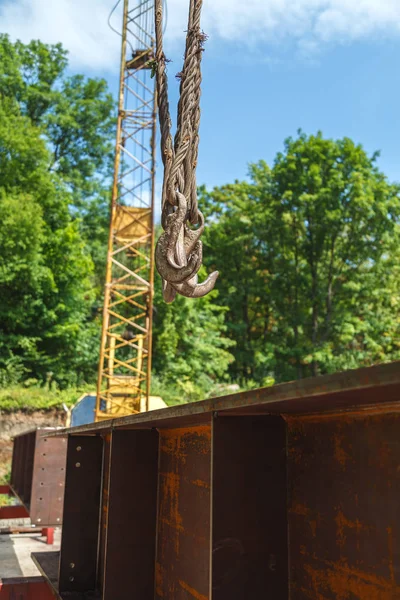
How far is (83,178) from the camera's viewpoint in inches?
1321

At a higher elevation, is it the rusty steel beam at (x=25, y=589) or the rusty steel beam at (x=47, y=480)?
the rusty steel beam at (x=47, y=480)

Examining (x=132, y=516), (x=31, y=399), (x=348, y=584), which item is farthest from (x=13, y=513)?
(x=31, y=399)

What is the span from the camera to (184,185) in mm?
3072

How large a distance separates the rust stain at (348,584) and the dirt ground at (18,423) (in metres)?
17.7

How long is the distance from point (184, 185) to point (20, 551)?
7997mm

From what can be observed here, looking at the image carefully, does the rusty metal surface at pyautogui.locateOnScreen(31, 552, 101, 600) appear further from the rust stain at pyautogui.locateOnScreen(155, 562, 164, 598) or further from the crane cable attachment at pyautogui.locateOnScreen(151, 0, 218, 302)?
the crane cable attachment at pyautogui.locateOnScreen(151, 0, 218, 302)

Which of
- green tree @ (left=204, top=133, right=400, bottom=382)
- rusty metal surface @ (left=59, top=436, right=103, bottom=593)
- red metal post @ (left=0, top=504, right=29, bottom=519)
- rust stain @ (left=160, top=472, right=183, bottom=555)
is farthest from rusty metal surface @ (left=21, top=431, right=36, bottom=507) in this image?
green tree @ (left=204, top=133, right=400, bottom=382)

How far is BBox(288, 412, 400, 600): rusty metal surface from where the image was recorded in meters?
2.17

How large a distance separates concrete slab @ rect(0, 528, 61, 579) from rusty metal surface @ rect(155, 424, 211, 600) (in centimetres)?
429

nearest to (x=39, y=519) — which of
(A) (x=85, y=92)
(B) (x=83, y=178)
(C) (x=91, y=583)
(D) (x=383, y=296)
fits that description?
(C) (x=91, y=583)

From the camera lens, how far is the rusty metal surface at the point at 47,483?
27.3 ft

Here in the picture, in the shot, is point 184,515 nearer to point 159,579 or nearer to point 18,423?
point 159,579

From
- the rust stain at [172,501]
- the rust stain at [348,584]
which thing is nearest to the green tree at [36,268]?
the rust stain at [172,501]

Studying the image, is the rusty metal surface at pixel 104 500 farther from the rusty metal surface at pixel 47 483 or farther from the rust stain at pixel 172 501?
the rusty metal surface at pixel 47 483
